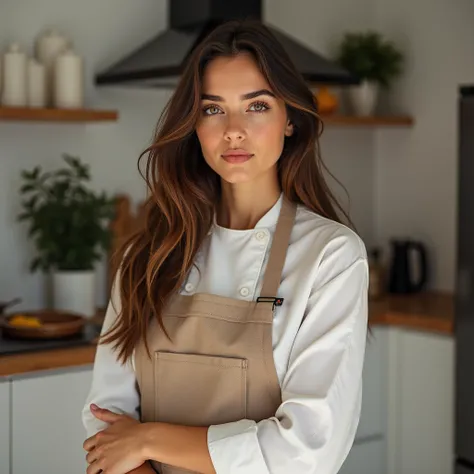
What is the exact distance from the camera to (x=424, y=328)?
3.23 metres

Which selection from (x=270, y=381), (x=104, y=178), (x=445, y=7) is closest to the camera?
(x=270, y=381)

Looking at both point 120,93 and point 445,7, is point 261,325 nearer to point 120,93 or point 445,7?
point 120,93

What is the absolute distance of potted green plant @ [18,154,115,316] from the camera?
3004mm

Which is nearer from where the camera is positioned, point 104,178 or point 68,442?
point 68,442

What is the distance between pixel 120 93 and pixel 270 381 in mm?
1902

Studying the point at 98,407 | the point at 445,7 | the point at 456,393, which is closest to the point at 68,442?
the point at 98,407

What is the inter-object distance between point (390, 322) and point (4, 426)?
142 centimetres

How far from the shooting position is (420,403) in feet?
10.7

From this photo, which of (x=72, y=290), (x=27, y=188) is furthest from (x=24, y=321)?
(x=27, y=188)

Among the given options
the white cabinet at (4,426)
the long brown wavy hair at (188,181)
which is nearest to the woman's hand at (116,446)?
the long brown wavy hair at (188,181)

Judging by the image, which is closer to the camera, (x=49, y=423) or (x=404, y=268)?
(x=49, y=423)

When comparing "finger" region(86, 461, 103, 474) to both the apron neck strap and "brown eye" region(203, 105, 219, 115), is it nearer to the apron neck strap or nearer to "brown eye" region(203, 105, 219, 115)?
the apron neck strap

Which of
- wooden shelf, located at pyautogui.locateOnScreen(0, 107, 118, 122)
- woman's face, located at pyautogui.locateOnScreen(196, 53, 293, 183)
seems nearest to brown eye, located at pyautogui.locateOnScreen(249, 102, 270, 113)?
woman's face, located at pyautogui.locateOnScreen(196, 53, 293, 183)

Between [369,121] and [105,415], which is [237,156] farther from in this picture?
[369,121]
